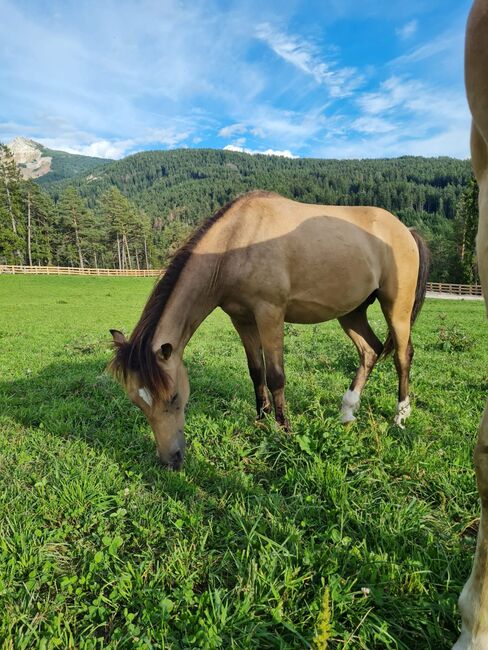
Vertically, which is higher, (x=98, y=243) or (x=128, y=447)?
(x=98, y=243)

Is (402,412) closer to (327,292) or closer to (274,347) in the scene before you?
(327,292)

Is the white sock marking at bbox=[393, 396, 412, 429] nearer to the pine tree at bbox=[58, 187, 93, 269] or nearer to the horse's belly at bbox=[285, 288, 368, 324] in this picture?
the horse's belly at bbox=[285, 288, 368, 324]

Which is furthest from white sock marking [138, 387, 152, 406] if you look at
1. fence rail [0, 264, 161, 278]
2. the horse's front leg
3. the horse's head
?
fence rail [0, 264, 161, 278]

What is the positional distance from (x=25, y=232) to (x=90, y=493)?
62.4m

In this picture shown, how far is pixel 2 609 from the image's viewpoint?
1887 mm

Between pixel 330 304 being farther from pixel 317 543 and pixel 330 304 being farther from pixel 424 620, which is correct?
pixel 424 620

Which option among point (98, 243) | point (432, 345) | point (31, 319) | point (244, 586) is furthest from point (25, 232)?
point (244, 586)

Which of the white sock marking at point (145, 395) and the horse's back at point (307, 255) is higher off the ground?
the horse's back at point (307, 255)

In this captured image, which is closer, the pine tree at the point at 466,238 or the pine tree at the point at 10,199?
the pine tree at the point at 466,238

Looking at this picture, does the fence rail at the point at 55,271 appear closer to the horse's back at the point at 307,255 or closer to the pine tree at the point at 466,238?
the pine tree at the point at 466,238

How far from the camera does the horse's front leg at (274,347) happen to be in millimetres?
3732

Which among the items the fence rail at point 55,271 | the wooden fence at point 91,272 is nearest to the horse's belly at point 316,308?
the fence rail at point 55,271

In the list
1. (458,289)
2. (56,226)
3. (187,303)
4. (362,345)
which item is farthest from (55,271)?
(458,289)

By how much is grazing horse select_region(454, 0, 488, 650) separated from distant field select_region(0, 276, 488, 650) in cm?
35
